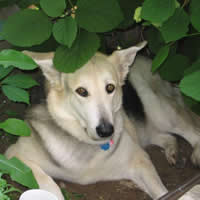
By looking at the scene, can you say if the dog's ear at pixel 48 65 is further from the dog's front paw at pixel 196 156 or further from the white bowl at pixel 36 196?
the dog's front paw at pixel 196 156

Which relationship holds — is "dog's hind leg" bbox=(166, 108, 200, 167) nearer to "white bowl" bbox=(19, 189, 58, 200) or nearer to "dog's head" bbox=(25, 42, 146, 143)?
"dog's head" bbox=(25, 42, 146, 143)

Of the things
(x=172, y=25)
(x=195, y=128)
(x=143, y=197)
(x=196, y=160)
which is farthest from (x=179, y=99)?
(x=172, y=25)

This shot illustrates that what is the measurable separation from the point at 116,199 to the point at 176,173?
777mm

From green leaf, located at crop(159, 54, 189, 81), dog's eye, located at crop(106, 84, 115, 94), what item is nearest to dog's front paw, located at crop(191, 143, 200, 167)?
green leaf, located at crop(159, 54, 189, 81)

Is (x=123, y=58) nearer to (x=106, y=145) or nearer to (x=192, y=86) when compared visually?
(x=106, y=145)

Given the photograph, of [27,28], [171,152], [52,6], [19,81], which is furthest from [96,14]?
[171,152]

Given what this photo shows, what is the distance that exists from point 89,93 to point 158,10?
849 millimetres

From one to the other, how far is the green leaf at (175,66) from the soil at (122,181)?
92 centimetres

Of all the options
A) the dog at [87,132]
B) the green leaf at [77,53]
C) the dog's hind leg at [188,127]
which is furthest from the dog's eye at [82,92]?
the dog's hind leg at [188,127]

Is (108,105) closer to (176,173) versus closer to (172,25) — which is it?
(172,25)

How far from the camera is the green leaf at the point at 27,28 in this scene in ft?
7.55

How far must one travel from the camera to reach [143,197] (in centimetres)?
316

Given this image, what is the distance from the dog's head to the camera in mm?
2535

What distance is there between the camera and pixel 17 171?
76.4 inches
